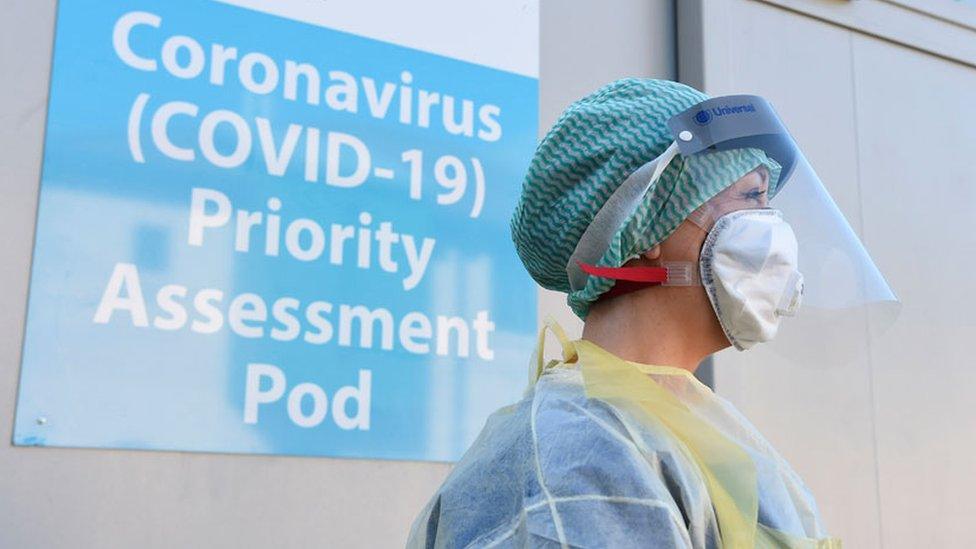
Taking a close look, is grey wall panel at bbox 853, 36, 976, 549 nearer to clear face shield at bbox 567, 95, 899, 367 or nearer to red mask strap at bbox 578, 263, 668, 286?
clear face shield at bbox 567, 95, 899, 367

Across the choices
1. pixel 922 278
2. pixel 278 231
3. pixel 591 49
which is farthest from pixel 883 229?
pixel 278 231

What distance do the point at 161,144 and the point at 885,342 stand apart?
89.7 inches

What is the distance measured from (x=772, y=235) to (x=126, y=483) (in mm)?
1439

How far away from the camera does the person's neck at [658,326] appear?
56.4 inches

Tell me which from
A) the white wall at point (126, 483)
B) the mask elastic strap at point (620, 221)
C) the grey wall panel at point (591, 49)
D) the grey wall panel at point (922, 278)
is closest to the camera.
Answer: the mask elastic strap at point (620, 221)

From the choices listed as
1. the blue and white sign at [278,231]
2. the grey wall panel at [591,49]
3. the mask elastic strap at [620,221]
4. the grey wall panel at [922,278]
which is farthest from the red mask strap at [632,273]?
the grey wall panel at [922,278]

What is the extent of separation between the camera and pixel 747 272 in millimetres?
1444

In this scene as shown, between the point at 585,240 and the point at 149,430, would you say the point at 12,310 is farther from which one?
the point at 585,240

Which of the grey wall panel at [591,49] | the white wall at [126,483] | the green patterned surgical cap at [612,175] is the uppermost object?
the grey wall panel at [591,49]

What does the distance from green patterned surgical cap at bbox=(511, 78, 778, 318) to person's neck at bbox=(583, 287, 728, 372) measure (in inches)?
1.8

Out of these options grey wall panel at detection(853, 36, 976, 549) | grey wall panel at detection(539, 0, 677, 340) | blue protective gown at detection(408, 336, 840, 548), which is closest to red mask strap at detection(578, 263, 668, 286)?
blue protective gown at detection(408, 336, 840, 548)

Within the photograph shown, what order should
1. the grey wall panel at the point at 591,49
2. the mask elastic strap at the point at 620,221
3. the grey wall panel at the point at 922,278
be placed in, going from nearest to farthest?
the mask elastic strap at the point at 620,221, the grey wall panel at the point at 591,49, the grey wall panel at the point at 922,278

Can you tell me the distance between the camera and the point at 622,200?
4.71ft

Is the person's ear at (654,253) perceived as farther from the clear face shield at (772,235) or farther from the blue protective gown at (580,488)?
the blue protective gown at (580,488)
